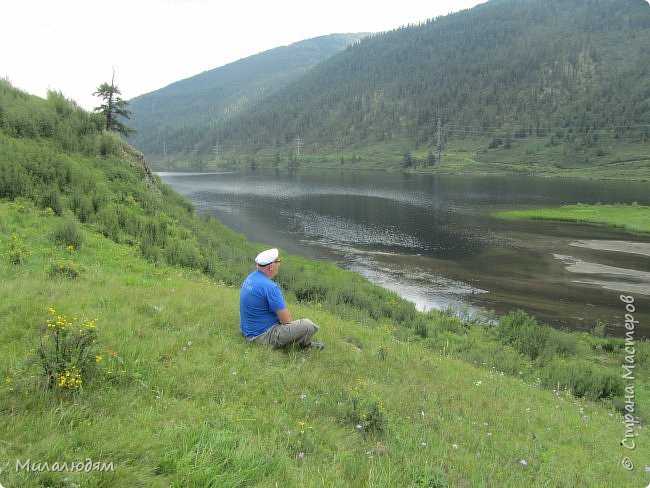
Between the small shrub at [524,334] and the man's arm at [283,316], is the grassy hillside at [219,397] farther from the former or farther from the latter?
the small shrub at [524,334]

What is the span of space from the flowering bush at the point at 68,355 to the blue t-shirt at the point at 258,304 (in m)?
2.87

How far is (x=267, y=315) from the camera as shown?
24.9ft

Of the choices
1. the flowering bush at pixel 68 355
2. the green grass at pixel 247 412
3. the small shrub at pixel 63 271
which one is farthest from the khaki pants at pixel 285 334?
the small shrub at pixel 63 271

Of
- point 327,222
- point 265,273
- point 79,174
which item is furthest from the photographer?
point 327,222

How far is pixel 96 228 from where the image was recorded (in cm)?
1473

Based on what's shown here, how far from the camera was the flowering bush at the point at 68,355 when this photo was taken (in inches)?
173

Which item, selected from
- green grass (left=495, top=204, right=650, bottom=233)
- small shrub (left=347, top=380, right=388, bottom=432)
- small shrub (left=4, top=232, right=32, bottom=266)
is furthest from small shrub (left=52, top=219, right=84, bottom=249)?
green grass (left=495, top=204, right=650, bottom=233)

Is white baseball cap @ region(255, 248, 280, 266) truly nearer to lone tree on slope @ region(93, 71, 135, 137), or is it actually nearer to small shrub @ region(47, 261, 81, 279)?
small shrub @ region(47, 261, 81, 279)

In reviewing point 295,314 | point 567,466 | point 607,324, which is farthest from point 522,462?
point 607,324

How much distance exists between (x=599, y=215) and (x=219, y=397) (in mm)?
62474

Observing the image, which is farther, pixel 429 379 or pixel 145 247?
pixel 145 247

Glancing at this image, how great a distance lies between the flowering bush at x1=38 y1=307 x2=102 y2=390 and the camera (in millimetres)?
4383

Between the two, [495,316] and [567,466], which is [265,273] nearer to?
[567,466]

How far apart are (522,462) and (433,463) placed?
1.39m
